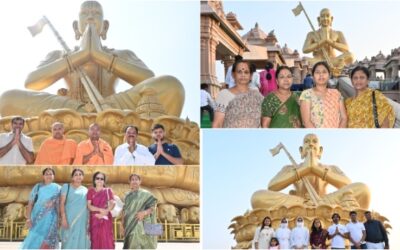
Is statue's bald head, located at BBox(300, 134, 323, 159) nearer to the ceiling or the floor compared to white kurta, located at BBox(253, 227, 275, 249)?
nearer to the ceiling

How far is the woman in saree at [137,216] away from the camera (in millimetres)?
6172

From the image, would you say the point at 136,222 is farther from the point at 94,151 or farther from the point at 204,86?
the point at 204,86

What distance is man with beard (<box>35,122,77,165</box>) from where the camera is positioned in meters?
6.29

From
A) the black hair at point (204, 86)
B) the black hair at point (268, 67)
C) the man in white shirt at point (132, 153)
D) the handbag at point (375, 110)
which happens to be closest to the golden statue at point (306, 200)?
the handbag at point (375, 110)

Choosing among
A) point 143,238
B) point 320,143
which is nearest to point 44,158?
point 143,238

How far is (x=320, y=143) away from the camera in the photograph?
6242mm

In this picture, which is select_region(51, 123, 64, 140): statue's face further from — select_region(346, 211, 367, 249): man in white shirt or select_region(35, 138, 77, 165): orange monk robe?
select_region(346, 211, 367, 249): man in white shirt

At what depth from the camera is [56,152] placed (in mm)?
6301

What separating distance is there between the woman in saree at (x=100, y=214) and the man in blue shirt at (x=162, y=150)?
1.79ft

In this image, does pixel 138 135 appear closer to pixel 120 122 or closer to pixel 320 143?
pixel 120 122

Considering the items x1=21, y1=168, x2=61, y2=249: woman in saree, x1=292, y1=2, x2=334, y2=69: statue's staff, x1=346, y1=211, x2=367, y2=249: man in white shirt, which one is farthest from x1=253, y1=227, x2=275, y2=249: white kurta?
x1=21, y1=168, x2=61, y2=249: woman in saree

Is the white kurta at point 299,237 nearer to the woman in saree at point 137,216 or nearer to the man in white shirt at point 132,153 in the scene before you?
the woman in saree at point 137,216

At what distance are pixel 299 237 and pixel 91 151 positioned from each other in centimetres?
212

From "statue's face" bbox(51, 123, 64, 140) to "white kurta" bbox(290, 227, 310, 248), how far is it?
239cm
